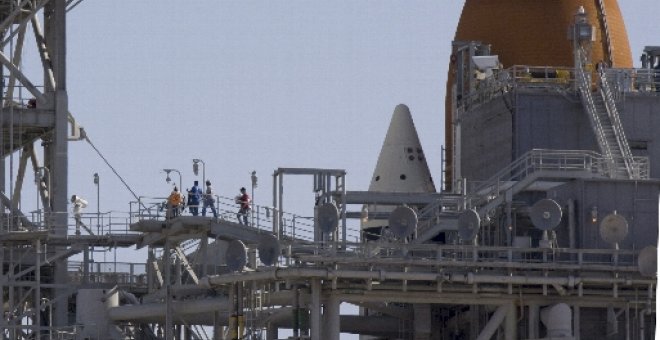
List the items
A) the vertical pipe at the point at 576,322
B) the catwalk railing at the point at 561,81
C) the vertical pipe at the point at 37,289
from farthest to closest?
the catwalk railing at the point at 561,81, the vertical pipe at the point at 37,289, the vertical pipe at the point at 576,322

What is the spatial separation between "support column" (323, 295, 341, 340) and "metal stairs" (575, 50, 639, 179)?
13.7 metres

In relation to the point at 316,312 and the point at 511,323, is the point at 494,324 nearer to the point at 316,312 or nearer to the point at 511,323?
the point at 511,323

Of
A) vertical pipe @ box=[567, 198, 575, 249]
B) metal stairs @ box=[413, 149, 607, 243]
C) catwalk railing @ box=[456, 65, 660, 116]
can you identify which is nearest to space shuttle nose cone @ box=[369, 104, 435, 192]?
catwalk railing @ box=[456, 65, 660, 116]

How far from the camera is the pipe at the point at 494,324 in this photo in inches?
4520

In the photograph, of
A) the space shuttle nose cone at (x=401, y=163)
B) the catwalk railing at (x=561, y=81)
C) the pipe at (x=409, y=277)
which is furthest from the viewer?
the space shuttle nose cone at (x=401, y=163)

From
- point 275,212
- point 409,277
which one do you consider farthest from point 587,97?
point 409,277

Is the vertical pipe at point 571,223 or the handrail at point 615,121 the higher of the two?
the handrail at point 615,121

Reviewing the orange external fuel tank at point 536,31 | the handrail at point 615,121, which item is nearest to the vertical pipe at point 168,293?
the handrail at point 615,121

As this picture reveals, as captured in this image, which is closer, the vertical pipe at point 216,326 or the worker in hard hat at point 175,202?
the vertical pipe at point 216,326

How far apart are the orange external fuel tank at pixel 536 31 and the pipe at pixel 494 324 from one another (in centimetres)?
2856

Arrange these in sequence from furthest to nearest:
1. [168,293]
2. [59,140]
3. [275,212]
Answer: [59,140]
[168,293]
[275,212]

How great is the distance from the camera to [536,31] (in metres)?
146

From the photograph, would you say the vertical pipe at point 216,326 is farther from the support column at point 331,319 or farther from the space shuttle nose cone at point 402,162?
the space shuttle nose cone at point 402,162

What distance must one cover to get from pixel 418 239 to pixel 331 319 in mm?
7250
